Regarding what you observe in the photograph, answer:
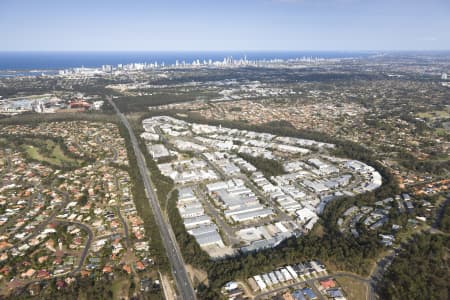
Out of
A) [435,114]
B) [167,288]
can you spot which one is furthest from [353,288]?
Answer: [435,114]

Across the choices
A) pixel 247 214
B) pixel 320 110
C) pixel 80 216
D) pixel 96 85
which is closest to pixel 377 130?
pixel 320 110

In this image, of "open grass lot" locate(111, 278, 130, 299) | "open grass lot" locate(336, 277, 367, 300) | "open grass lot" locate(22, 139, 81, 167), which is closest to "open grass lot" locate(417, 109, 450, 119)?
"open grass lot" locate(336, 277, 367, 300)

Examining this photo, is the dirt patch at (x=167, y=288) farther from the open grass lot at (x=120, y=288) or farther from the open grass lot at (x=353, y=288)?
the open grass lot at (x=353, y=288)

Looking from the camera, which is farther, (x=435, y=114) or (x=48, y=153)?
(x=435, y=114)

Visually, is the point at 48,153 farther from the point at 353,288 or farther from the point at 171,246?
the point at 353,288

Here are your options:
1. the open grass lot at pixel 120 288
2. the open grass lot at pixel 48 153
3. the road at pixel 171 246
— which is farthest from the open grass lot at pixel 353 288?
the open grass lot at pixel 48 153
